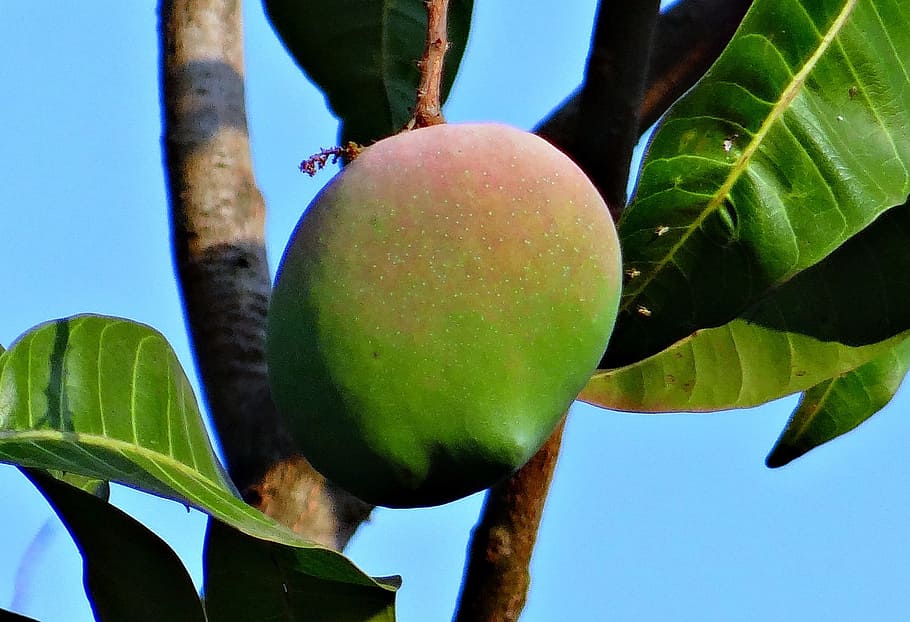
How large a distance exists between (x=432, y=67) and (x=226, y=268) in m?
0.36

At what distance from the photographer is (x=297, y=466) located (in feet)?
3.41

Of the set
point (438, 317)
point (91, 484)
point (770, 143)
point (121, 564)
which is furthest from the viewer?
point (91, 484)

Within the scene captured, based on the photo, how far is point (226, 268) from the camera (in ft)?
3.52

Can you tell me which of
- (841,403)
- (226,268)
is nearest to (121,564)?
(226,268)

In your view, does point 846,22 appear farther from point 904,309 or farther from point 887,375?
point 887,375

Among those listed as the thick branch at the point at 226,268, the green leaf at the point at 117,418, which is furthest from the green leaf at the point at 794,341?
the green leaf at the point at 117,418

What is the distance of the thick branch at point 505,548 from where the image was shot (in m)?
0.96

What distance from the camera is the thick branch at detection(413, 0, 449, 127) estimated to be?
77 cm

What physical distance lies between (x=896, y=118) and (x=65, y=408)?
57 centimetres

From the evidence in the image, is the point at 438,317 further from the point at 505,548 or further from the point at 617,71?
the point at 505,548

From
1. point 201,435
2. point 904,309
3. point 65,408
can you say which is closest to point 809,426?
point 904,309

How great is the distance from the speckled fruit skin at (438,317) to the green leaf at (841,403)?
2.11ft

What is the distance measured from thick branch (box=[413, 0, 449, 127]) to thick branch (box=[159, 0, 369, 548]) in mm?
338

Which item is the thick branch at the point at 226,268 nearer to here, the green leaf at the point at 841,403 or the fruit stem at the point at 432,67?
the fruit stem at the point at 432,67
